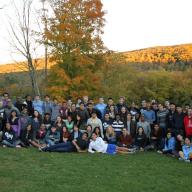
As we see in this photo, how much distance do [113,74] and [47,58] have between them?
15.7 meters

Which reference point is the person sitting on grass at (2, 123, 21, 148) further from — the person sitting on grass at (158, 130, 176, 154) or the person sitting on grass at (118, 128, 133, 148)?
the person sitting on grass at (158, 130, 176, 154)

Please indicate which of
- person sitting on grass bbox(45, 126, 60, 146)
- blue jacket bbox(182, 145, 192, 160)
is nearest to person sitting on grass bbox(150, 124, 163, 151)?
blue jacket bbox(182, 145, 192, 160)

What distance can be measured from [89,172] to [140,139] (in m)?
5.30

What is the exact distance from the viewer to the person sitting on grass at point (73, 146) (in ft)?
46.3

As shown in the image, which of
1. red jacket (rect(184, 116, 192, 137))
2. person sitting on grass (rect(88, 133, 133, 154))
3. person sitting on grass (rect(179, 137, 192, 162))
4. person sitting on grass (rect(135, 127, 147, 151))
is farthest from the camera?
person sitting on grass (rect(135, 127, 147, 151))

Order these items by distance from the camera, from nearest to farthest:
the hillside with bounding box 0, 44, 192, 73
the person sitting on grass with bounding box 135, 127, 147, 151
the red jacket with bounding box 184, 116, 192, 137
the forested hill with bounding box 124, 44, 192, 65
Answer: the red jacket with bounding box 184, 116, 192, 137 < the person sitting on grass with bounding box 135, 127, 147, 151 < the hillside with bounding box 0, 44, 192, 73 < the forested hill with bounding box 124, 44, 192, 65

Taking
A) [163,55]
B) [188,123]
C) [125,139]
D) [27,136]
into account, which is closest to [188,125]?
[188,123]

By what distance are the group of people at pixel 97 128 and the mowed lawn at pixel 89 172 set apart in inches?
38.2

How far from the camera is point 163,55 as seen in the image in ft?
294

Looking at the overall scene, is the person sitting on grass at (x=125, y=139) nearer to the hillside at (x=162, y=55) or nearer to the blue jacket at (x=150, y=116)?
the blue jacket at (x=150, y=116)

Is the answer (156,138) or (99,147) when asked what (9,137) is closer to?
(99,147)

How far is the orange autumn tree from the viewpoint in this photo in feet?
90.8

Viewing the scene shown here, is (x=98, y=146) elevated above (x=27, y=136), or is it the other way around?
(x=27, y=136)

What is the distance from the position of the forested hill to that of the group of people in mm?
63624
